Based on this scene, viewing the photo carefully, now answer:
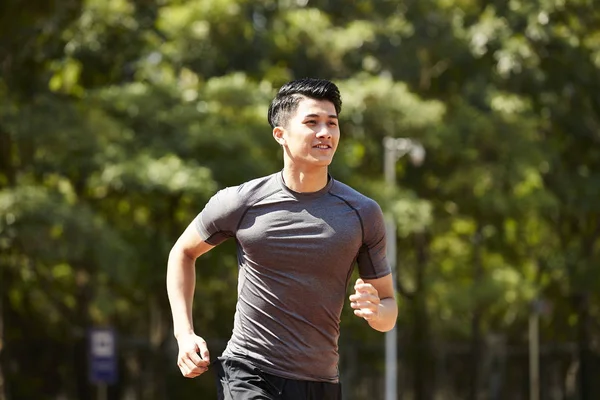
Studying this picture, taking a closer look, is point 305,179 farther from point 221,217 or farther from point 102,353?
point 102,353

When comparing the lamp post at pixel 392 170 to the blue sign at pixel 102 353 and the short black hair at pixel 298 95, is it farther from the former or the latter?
the short black hair at pixel 298 95

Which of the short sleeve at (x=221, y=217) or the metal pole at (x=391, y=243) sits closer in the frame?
the short sleeve at (x=221, y=217)

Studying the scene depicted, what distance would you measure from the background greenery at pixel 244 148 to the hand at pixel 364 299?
1598 cm

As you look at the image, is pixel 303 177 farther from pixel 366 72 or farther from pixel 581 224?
pixel 581 224

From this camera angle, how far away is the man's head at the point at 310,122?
488 cm

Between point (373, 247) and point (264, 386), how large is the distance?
0.67 meters

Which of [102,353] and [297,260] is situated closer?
[297,260]

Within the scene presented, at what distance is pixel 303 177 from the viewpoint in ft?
16.3

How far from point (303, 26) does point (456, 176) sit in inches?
210

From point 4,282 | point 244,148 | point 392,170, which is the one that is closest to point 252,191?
point 244,148

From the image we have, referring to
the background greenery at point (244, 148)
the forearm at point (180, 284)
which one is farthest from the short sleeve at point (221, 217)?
the background greenery at point (244, 148)

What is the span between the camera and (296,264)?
488 cm

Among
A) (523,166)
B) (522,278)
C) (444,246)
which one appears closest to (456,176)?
(523,166)

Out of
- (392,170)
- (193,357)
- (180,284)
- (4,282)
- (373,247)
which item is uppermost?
(392,170)
